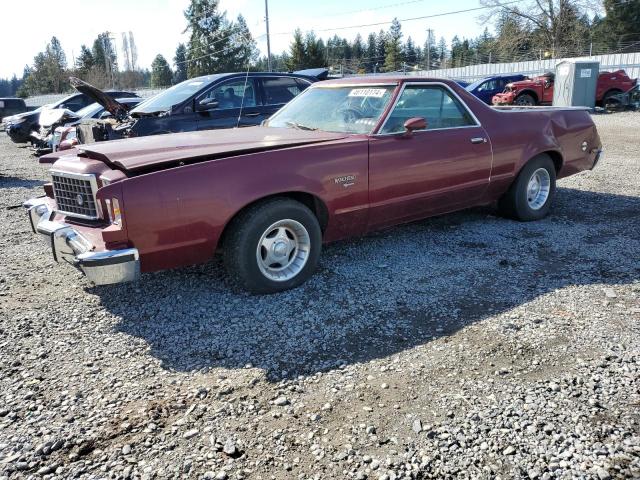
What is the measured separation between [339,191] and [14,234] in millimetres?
3970

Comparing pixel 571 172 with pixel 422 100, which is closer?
pixel 422 100

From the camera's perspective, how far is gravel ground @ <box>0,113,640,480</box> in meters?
2.28

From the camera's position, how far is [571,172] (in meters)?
6.16

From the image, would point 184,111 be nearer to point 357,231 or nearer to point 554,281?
point 357,231

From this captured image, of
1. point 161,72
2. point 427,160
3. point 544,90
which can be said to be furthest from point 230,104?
point 161,72

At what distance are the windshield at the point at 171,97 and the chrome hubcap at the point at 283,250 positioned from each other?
14.3 ft

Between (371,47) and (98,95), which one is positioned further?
(371,47)

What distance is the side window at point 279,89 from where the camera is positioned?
8.27m

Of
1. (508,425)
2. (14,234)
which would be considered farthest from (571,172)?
(14,234)

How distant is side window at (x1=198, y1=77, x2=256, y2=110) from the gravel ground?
3938 millimetres

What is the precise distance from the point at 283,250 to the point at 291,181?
0.52m

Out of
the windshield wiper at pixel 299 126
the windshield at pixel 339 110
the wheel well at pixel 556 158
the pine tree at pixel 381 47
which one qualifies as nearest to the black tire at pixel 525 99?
the wheel well at pixel 556 158

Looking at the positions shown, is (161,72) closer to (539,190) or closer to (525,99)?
(525,99)

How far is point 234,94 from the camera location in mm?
8023
